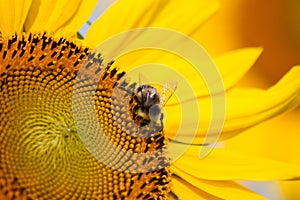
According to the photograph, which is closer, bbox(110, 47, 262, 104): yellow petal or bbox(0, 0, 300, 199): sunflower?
bbox(0, 0, 300, 199): sunflower

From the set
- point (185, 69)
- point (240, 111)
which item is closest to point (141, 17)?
point (185, 69)

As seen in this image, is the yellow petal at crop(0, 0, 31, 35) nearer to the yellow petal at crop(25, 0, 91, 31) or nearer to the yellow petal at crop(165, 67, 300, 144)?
the yellow petal at crop(25, 0, 91, 31)

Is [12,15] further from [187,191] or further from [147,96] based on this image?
[187,191]

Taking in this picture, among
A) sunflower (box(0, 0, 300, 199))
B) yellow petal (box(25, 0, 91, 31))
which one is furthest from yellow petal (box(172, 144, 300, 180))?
yellow petal (box(25, 0, 91, 31))

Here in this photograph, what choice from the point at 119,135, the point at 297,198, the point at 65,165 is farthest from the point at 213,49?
the point at 65,165

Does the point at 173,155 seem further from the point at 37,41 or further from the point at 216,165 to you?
the point at 37,41

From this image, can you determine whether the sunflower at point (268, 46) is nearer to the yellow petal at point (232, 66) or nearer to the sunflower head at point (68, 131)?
the yellow petal at point (232, 66)

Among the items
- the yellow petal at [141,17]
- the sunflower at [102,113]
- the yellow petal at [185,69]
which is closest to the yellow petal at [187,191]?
the sunflower at [102,113]

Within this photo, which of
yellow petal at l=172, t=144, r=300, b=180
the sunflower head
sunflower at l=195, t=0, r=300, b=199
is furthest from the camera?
sunflower at l=195, t=0, r=300, b=199
